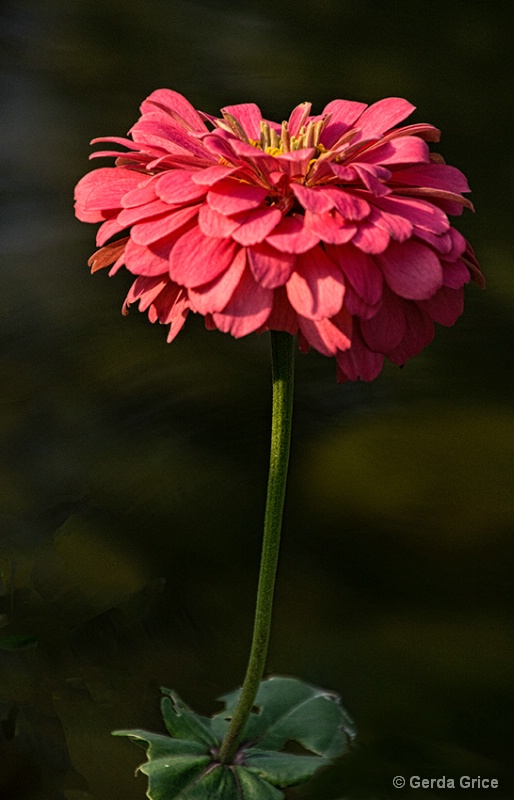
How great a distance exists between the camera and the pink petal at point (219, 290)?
0.33 m

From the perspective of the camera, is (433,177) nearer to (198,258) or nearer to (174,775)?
(198,258)

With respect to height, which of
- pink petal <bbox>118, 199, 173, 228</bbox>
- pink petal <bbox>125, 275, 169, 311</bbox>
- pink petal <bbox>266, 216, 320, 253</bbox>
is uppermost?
pink petal <bbox>118, 199, 173, 228</bbox>

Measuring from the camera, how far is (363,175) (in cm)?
33

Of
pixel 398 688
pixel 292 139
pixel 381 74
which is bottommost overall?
pixel 398 688

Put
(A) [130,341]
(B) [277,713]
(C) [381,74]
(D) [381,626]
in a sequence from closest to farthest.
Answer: (B) [277,713]
(D) [381,626]
(A) [130,341]
(C) [381,74]

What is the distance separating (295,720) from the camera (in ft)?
1.66

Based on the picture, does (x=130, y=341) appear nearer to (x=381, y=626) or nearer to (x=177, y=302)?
(x=381, y=626)

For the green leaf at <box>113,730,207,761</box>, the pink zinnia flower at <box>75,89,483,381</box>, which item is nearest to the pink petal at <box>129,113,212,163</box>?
the pink zinnia flower at <box>75,89,483,381</box>

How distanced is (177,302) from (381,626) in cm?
34

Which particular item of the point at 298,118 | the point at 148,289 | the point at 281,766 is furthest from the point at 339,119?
the point at 281,766

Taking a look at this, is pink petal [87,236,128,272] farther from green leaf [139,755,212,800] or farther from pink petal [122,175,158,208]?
green leaf [139,755,212,800]

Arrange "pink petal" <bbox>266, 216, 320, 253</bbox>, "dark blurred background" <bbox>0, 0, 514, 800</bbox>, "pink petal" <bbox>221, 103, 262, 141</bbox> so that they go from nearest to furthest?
"pink petal" <bbox>266, 216, 320, 253</bbox>
"pink petal" <bbox>221, 103, 262, 141</bbox>
"dark blurred background" <bbox>0, 0, 514, 800</bbox>

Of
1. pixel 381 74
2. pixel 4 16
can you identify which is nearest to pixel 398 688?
pixel 381 74

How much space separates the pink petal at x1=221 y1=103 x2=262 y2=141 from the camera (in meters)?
0.42
